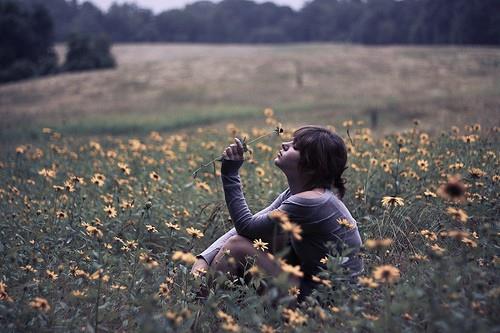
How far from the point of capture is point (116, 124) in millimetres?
14797

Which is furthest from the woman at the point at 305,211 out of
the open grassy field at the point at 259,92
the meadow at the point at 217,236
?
the open grassy field at the point at 259,92

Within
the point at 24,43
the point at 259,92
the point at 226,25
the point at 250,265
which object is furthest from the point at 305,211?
the point at 226,25

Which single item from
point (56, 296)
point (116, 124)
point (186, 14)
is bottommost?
point (116, 124)

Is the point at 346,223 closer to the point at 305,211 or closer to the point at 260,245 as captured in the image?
the point at 305,211

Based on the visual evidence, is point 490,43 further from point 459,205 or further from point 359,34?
point 459,205

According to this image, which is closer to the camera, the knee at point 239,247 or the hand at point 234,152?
the knee at point 239,247

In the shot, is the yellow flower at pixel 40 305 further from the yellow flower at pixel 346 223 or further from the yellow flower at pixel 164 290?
the yellow flower at pixel 346 223

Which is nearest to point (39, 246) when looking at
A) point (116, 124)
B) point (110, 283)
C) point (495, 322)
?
point (110, 283)

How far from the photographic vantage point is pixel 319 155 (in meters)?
2.85

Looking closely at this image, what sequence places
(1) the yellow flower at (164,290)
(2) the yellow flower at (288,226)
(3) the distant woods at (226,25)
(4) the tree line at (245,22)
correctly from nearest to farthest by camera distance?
(2) the yellow flower at (288,226), (1) the yellow flower at (164,290), (3) the distant woods at (226,25), (4) the tree line at (245,22)

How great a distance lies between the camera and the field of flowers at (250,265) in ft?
6.75

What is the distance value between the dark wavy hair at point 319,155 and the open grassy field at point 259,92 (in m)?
8.90

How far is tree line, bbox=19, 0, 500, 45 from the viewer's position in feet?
174

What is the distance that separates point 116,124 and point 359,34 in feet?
149
